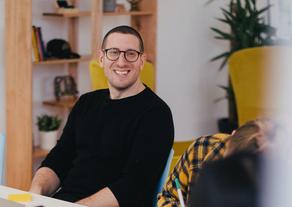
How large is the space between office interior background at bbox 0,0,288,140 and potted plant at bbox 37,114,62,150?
→ 945 mm

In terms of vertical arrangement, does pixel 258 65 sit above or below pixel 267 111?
above

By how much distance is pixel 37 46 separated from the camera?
4.22 meters

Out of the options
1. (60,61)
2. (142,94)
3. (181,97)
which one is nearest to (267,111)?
(181,97)

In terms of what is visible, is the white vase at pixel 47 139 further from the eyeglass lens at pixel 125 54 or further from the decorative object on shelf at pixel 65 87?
the eyeglass lens at pixel 125 54

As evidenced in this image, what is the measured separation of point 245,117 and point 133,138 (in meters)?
2.39

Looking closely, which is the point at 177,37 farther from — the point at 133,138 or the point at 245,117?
the point at 133,138

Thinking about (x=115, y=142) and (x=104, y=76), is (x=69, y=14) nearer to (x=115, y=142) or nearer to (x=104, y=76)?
(x=104, y=76)

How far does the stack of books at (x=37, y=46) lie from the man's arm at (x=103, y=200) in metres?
1.95

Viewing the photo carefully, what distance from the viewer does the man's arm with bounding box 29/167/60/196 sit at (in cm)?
260

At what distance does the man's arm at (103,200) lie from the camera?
2.42m

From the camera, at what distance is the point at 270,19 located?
Result: 5672 mm

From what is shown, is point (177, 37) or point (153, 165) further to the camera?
point (177, 37)

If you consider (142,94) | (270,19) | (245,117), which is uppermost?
(270,19)

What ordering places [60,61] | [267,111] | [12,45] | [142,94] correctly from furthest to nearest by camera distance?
[267,111], [60,61], [12,45], [142,94]
